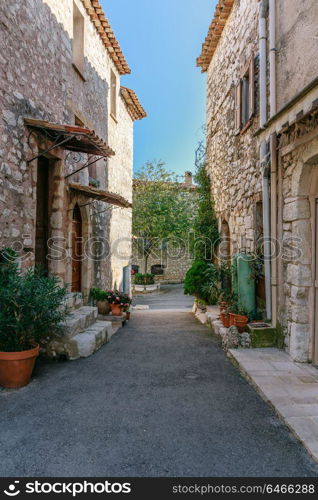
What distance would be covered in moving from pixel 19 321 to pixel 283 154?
13.4 ft

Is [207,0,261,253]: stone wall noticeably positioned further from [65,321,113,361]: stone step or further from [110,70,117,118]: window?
[65,321,113,361]: stone step

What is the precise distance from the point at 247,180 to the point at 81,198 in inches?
141

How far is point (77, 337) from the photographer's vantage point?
5.21 metres

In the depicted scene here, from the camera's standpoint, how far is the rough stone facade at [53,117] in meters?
4.50

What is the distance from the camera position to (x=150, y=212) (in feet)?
77.1

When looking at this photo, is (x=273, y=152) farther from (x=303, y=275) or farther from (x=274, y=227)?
(x=303, y=275)

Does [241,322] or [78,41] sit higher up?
[78,41]

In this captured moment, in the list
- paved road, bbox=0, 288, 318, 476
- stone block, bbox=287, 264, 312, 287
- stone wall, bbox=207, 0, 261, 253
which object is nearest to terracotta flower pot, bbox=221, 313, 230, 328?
paved road, bbox=0, 288, 318, 476

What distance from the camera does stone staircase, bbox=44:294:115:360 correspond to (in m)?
5.00

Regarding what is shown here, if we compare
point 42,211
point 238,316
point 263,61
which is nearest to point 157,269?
point 42,211

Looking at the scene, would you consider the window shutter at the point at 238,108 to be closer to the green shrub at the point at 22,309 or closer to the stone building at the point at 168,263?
the green shrub at the point at 22,309

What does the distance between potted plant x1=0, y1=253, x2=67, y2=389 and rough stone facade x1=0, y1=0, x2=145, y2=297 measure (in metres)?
0.80
